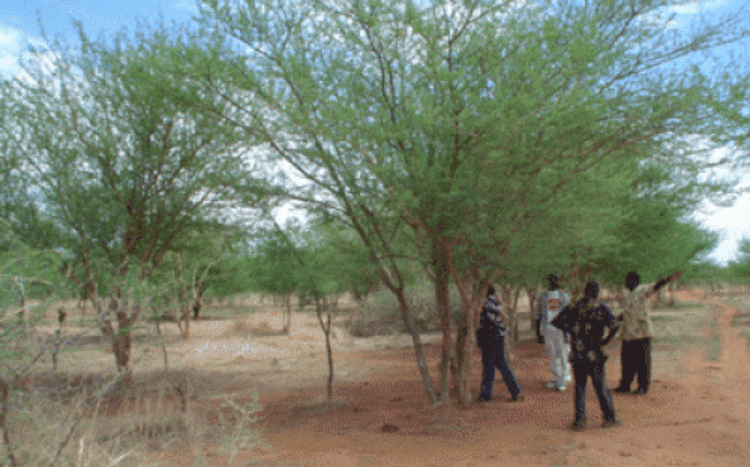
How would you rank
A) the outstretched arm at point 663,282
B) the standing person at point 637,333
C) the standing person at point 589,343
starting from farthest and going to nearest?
the standing person at point 637,333 < the outstretched arm at point 663,282 < the standing person at point 589,343

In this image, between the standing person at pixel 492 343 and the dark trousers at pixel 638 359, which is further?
the dark trousers at pixel 638 359

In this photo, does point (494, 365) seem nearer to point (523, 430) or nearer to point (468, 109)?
point (523, 430)

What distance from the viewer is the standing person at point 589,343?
21.9 feet

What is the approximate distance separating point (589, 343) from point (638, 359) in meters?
2.93

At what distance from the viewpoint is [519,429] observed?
7238 millimetres

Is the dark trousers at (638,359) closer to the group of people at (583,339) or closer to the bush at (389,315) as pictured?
the group of people at (583,339)

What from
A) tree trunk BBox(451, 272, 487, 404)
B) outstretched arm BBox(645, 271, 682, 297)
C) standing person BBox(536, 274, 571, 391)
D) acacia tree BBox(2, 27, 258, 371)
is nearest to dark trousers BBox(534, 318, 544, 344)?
standing person BBox(536, 274, 571, 391)

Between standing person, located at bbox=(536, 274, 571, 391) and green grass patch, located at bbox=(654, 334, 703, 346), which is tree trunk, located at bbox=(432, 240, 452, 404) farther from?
green grass patch, located at bbox=(654, 334, 703, 346)

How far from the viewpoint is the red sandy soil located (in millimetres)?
5996

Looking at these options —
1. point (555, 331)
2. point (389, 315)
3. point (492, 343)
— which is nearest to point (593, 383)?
point (492, 343)

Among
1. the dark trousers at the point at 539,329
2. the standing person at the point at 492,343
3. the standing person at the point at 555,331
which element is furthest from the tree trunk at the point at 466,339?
the standing person at the point at 555,331

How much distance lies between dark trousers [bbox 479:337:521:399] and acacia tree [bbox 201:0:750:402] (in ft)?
3.56

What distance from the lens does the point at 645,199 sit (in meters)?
13.5

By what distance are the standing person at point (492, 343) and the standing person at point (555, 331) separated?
1196 mm
